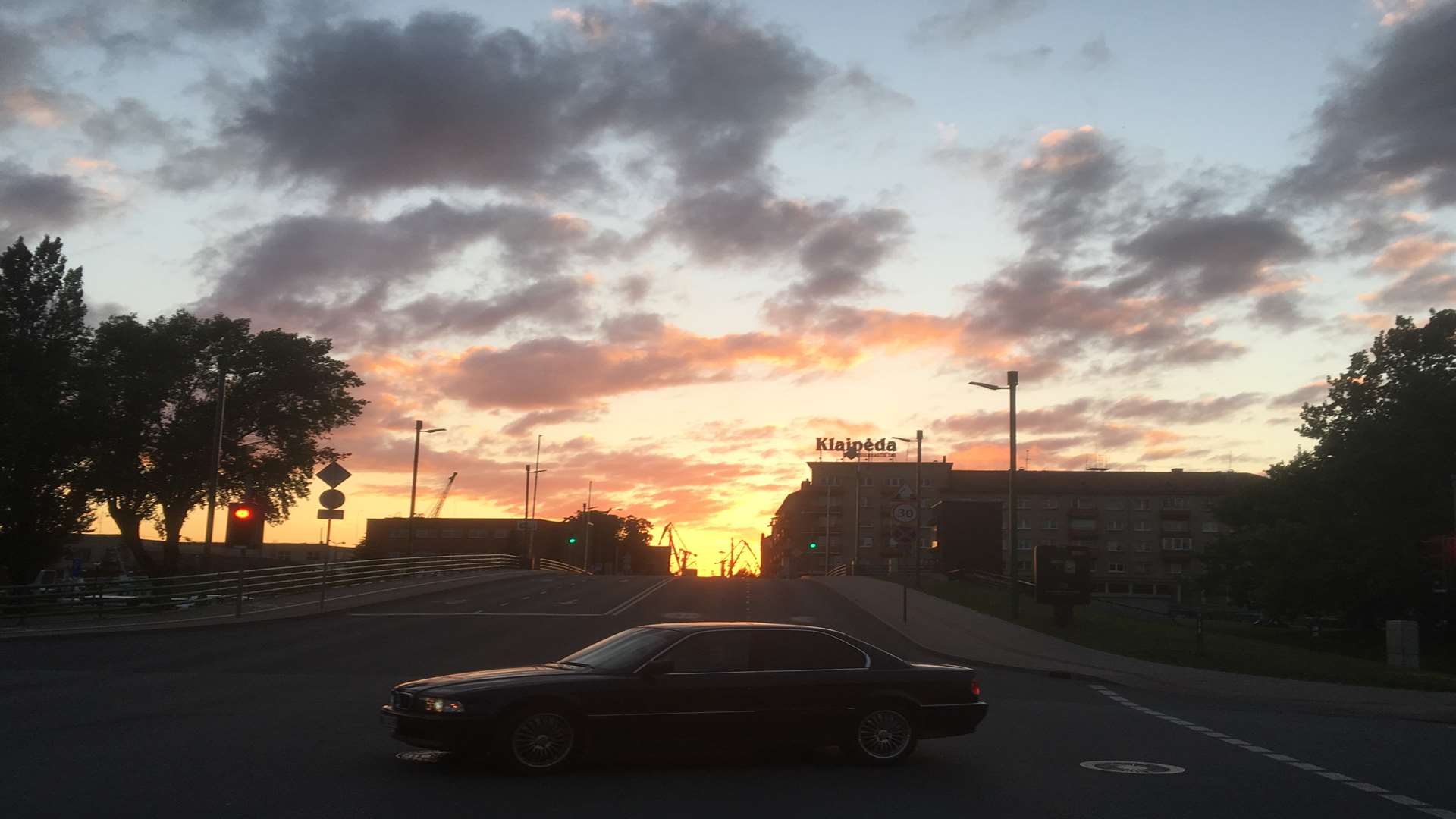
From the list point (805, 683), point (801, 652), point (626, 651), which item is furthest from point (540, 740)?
point (801, 652)

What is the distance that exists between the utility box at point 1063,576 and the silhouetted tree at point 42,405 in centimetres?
3587

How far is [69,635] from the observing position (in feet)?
82.5

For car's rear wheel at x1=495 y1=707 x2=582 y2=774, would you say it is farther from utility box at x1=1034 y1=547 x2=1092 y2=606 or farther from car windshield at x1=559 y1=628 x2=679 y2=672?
utility box at x1=1034 y1=547 x2=1092 y2=606

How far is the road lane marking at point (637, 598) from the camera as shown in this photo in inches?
1287

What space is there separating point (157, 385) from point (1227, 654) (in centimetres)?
4451

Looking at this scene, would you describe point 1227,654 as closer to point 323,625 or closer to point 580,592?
point 323,625

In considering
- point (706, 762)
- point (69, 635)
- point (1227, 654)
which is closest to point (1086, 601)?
point (1227, 654)

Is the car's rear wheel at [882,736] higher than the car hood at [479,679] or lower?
lower

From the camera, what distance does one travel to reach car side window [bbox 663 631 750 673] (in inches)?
420

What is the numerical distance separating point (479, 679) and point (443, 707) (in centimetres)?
51

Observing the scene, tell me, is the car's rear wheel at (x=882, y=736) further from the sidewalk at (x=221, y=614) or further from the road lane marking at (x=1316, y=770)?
the sidewalk at (x=221, y=614)

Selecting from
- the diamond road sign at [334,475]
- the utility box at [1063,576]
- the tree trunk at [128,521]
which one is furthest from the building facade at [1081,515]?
the diamond road sign at [334,475]

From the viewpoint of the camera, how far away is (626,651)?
35.8 feet

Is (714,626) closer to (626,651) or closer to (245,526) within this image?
(626,651)
